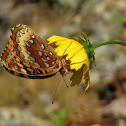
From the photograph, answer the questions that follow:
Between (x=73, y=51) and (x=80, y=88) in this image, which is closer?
(x=73, y=51)

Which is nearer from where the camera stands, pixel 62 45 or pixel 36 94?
pixel 62 45

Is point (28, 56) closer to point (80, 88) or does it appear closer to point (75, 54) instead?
point (75, 54)

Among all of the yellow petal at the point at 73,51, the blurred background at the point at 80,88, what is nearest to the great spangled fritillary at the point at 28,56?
the yellow petal at the point at 73,51

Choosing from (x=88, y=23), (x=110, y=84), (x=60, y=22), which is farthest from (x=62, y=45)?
(x=60, y=22)

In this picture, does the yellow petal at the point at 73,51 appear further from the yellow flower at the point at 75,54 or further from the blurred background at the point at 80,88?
the blurred background at the point at 80,88

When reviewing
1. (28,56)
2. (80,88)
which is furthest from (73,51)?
(80,88)

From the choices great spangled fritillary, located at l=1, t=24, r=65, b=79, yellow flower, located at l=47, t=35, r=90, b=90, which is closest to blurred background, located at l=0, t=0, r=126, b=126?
yellow flower, located at l=47, t=35, r=90, b=90

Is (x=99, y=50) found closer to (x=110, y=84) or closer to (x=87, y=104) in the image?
(x=110, y=84)
